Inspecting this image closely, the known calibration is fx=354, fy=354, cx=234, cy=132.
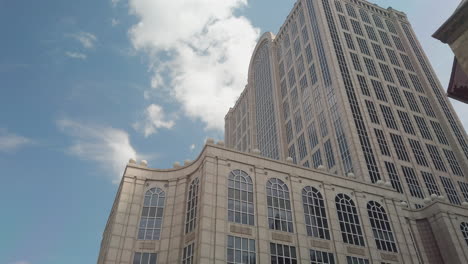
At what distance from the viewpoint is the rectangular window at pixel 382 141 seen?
6069 cm

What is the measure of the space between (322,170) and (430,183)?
3265 cm

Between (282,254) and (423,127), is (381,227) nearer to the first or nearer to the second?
(282,254)

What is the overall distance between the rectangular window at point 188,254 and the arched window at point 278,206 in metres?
7.29

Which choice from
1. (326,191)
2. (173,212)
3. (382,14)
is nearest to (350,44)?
(382,14)

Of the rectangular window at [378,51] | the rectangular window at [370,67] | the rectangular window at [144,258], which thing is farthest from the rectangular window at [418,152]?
the rectangular window at [144,258]

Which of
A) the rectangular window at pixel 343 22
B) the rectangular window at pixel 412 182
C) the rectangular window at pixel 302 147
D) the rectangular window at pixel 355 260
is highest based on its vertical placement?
the rectangular window at pixel 343 22

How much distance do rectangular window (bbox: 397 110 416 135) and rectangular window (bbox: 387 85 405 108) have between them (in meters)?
2.26

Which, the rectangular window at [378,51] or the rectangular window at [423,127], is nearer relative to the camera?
the rectangular window at [423,127]

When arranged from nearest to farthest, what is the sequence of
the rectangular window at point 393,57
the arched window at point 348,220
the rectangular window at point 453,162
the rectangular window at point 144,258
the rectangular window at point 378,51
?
the rectangular window at point 144,258
the arched window at point 348,220
the rectangular window at point 453,162
the rectangular window at point 378,51
the rectangular window at point 393,57

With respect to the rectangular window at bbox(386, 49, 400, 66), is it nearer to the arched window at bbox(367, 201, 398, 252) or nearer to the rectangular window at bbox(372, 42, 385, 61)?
the rectangular window at bbox(372, 42, 385, 61)

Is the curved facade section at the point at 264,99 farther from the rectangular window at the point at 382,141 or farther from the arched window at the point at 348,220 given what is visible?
the arched window at the point at 348,220

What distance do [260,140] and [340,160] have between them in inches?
1459

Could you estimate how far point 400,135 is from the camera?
65.6 m

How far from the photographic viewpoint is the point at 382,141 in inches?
2441
